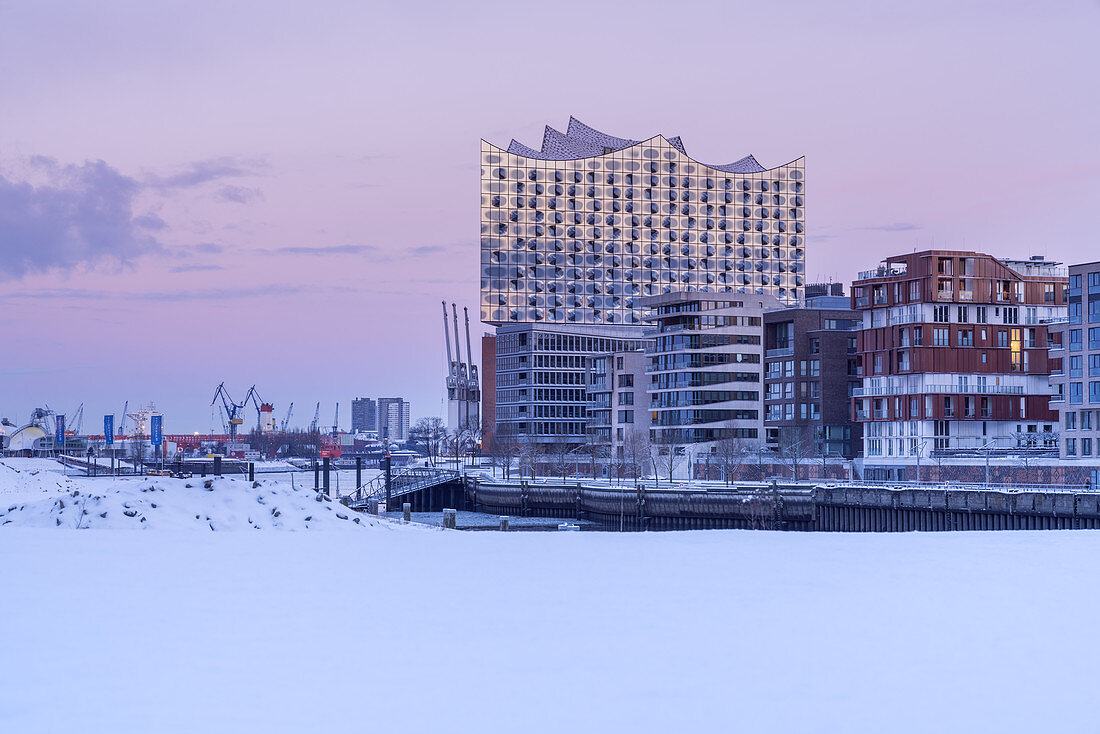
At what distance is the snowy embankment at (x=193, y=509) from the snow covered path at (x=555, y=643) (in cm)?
1707

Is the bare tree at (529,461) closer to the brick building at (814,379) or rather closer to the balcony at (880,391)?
the brick building at (814,379)

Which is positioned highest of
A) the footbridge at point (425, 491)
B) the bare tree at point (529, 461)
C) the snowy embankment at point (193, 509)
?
the snowy embankment at point (193, 509)

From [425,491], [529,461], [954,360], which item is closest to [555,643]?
[954,360]

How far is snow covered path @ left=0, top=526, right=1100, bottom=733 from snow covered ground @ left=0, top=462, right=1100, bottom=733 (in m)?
0.05

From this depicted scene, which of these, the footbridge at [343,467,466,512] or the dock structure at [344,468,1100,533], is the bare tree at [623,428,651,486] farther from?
the footbridge at [343,467,466,512]

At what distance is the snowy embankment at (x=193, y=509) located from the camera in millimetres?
43969

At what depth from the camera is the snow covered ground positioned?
12969 millimetres

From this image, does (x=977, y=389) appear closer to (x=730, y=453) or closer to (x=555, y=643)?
(x=730, y=453)

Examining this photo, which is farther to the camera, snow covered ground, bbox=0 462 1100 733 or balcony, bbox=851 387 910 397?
balcony, bbox=851 387 910 397

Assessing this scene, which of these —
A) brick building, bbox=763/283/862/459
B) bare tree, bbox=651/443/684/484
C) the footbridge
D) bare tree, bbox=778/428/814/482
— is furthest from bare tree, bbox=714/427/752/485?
the footbridge

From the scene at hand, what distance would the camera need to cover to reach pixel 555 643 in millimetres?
16406

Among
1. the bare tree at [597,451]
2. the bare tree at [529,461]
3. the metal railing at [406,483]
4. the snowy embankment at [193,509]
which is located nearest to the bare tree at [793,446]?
the bare tree at [597,451]

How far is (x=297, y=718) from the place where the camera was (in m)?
12.8

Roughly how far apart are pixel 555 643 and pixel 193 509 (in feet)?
107
